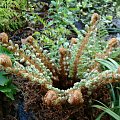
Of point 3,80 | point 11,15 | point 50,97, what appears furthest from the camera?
point 11,15

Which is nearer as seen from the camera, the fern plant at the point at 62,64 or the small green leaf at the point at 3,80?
the fern plant at the point at 62,64

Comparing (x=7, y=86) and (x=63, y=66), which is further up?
(x=63, y=66)

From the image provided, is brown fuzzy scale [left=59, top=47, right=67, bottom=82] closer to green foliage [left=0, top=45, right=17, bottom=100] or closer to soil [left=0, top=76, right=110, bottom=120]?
soil [left=0, top=76, right=110, bottom=120]

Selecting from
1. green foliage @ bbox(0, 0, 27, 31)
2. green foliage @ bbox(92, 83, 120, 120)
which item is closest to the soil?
Answer: green foliage @ bbox(92, 83, 120, 120)

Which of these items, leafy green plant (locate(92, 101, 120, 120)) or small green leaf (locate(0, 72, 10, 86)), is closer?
leafy green plant (locate(92, 101, 120, 120))

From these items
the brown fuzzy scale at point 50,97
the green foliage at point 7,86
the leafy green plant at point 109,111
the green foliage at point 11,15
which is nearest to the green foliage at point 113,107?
the leafy green plant at point 109,111

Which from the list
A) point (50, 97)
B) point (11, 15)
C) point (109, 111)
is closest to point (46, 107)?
point (50, 97)

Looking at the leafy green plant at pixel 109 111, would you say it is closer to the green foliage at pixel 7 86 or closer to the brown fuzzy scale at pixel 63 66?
the brown fuzzy scale at pixel 63 66

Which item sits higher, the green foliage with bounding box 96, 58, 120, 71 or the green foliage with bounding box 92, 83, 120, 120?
the green foliage with bounding box 96, 58, 120, 71

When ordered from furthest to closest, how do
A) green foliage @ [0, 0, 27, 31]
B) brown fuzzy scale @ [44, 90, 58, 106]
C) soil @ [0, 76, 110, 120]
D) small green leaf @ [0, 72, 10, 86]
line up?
green foliage @ [0, 0, 27, 31] → small green leaf @ [0, 72, 10, 86] → soil @ [0, 76, 110, 120] → brown fuzzy scale @ [44, 90, 58, 106]

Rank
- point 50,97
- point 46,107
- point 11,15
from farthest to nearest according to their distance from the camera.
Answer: point 11,15 < point 46,107 < point 50,97

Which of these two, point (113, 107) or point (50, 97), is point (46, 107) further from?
point (113, 107)

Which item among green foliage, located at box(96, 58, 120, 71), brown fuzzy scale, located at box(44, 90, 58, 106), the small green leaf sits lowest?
the small green leaf
